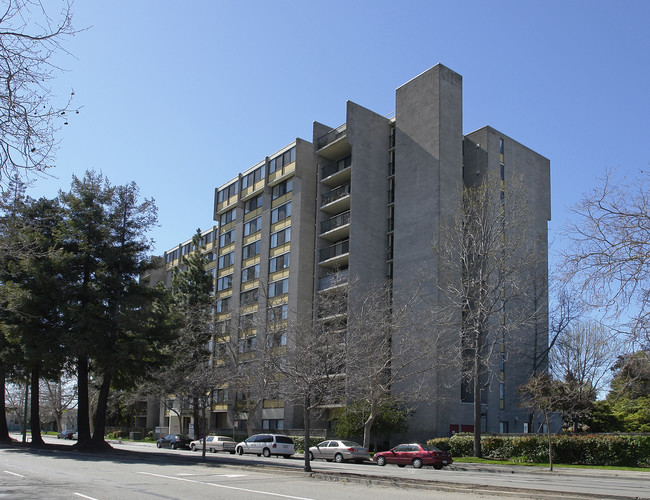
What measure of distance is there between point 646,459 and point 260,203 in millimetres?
41758

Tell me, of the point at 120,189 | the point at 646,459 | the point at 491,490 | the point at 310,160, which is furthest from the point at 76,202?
the point at 646,459

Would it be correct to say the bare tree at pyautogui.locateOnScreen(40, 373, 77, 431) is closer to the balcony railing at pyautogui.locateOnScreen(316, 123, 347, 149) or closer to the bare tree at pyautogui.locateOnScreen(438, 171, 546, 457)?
the balcony railing at pyautogui.locateOnScreen(316, 123, 347, 149)

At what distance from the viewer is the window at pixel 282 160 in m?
56.3

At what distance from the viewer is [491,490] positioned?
15859 mm

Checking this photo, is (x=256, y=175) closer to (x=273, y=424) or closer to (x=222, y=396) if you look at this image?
(x=222, y=396)

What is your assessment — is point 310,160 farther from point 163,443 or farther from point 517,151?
point 163,443

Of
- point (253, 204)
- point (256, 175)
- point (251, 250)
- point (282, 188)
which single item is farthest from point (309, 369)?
point (256, 175)

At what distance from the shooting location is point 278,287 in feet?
181

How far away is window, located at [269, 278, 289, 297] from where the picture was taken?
54309 millimetres

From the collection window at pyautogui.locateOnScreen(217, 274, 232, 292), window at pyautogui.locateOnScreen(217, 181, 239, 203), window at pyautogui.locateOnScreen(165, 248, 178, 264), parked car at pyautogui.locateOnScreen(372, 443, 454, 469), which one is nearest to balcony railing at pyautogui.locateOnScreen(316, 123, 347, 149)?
window at pyautogui.locateOnScreen(217, 181, 239, 203)

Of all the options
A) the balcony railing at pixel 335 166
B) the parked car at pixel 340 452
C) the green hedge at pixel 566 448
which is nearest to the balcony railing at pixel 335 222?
the balcony railing at pixel 335 166

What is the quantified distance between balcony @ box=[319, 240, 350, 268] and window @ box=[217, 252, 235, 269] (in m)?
16.5

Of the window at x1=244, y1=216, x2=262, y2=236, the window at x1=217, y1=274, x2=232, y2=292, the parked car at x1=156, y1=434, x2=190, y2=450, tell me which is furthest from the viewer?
the window at x1=217, y1=274, x2=232, y2=292

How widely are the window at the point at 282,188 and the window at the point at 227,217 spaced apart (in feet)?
29.0
